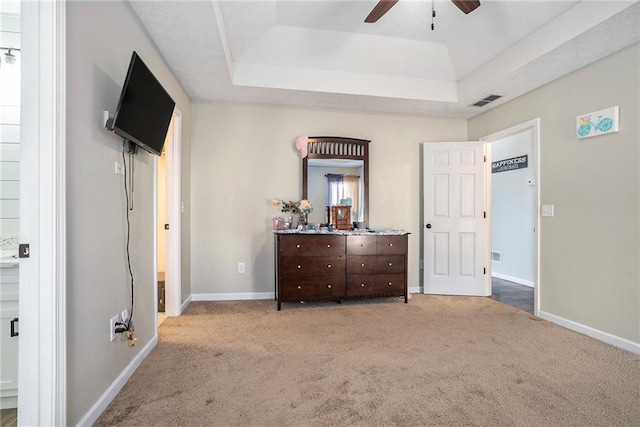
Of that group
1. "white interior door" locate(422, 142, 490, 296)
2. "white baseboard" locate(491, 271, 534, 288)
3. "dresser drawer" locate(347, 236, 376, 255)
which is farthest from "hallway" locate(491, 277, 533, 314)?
"dresser drawer" locate(347, 236, 376, 255)

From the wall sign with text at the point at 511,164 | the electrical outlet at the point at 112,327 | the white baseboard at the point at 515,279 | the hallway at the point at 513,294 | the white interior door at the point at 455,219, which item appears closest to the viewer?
the electrical outlet at the point at 112,327

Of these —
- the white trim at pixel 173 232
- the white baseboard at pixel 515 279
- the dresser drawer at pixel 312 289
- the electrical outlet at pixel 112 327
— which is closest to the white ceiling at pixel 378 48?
the white trim at pixel 173 232

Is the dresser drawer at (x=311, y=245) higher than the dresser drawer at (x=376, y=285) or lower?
higher

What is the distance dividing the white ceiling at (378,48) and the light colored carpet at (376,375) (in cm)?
241

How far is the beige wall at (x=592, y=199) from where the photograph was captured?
2.44 metres

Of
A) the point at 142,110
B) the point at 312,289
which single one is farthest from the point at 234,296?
the point at 142,110

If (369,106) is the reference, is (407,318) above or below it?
below

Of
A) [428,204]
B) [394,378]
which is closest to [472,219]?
[428,204]

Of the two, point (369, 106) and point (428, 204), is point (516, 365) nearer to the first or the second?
point (428, 204)

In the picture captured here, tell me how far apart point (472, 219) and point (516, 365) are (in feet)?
7.28

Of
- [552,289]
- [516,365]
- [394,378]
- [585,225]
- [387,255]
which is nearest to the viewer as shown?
[394,378]

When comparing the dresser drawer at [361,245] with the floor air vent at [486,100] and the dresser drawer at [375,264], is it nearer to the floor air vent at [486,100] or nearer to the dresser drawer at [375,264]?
the dresser drawer at [375,264]

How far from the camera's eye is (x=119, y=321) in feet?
6.07

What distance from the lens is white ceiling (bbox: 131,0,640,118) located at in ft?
7.64
